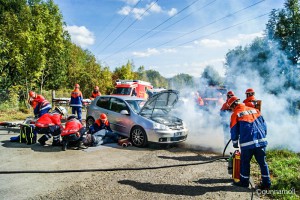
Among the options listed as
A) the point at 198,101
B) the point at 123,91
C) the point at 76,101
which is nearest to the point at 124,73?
the point at 123,91

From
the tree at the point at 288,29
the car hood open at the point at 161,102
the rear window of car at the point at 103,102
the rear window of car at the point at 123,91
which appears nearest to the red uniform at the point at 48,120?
the rear window of car at the point at 103,102

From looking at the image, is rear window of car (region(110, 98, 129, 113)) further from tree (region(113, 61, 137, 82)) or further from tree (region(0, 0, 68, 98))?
A: tree (region(113, 61, 137, 82))

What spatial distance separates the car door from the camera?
8.71 metres

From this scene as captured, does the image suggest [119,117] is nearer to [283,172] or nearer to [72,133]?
[72,133]

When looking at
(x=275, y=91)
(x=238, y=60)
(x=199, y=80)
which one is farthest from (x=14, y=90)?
(x=275, y=91)

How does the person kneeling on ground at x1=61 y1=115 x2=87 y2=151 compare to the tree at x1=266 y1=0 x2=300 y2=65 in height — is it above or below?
below

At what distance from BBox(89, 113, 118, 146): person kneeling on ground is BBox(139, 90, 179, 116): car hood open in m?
1.40

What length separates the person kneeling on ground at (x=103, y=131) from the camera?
856 centimetres

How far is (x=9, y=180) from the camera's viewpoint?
5.11m

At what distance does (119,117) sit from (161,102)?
5.58 feet

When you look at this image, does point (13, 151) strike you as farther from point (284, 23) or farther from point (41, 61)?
point (284, 23)

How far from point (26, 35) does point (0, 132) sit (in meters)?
7.17

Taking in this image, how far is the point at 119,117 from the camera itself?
900 centimetres

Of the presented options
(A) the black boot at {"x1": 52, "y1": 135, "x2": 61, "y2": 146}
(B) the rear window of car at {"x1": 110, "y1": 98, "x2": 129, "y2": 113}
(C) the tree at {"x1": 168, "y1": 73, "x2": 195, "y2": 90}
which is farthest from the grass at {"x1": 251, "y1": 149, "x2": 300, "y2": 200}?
(C) the tree at {"x1": 168, "y1": 73, "x2": 195, "y2": 90}
